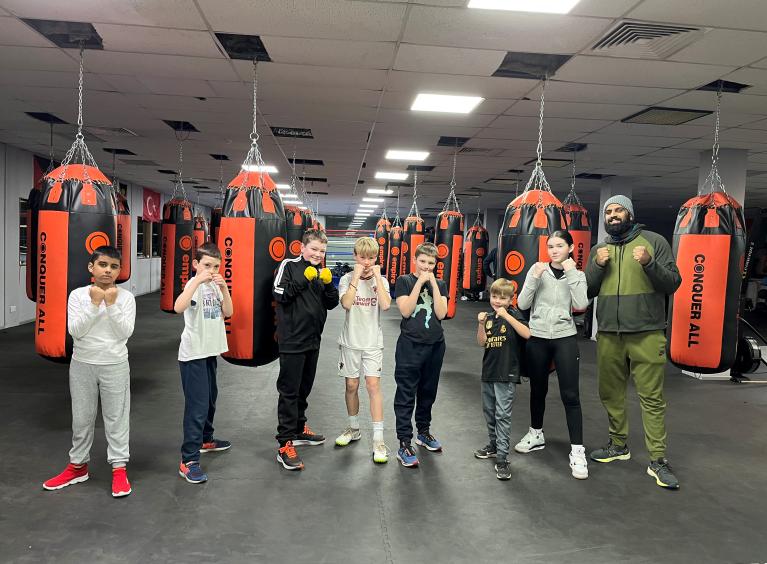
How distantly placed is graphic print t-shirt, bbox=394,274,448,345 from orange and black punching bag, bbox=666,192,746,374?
166 centimetres

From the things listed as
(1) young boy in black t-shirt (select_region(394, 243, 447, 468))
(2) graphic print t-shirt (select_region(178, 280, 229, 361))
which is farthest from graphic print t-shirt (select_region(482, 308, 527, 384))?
(2) graphic print t-shirt (select_region(178, 280, 229, 361))

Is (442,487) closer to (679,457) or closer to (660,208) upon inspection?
(679,457)

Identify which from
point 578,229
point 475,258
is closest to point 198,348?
point 578,229

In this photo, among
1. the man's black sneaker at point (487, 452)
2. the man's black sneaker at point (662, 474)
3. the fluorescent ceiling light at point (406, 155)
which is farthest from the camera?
the fluorescent ceiling light at point (406, 155)

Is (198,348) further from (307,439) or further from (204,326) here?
(307,439)

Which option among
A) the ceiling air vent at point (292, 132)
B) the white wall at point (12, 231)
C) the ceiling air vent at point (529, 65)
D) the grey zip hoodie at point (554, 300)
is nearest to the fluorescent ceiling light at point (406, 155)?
the ceiling air vent at point (292, 132)

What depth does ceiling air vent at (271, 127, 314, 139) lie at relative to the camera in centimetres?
602

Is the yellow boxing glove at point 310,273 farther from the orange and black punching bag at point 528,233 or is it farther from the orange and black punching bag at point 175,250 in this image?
the orange and black punching bag at point 175,250

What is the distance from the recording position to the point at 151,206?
1461cm

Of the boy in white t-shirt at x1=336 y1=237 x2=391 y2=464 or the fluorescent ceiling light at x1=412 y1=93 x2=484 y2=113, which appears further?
the fluorescent ceiling light at x1=412 y1=93 x2=484 y2=113

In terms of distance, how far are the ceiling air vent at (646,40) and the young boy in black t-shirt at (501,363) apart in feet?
5.16

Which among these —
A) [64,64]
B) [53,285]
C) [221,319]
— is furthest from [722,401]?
[64,64]

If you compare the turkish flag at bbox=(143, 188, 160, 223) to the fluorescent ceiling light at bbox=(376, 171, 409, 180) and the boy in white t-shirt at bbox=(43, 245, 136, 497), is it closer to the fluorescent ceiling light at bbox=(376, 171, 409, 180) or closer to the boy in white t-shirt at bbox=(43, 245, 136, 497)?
the fluorescent ceiling light at bbox=(376, 171, 409, 180)

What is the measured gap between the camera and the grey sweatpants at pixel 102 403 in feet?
9.04
